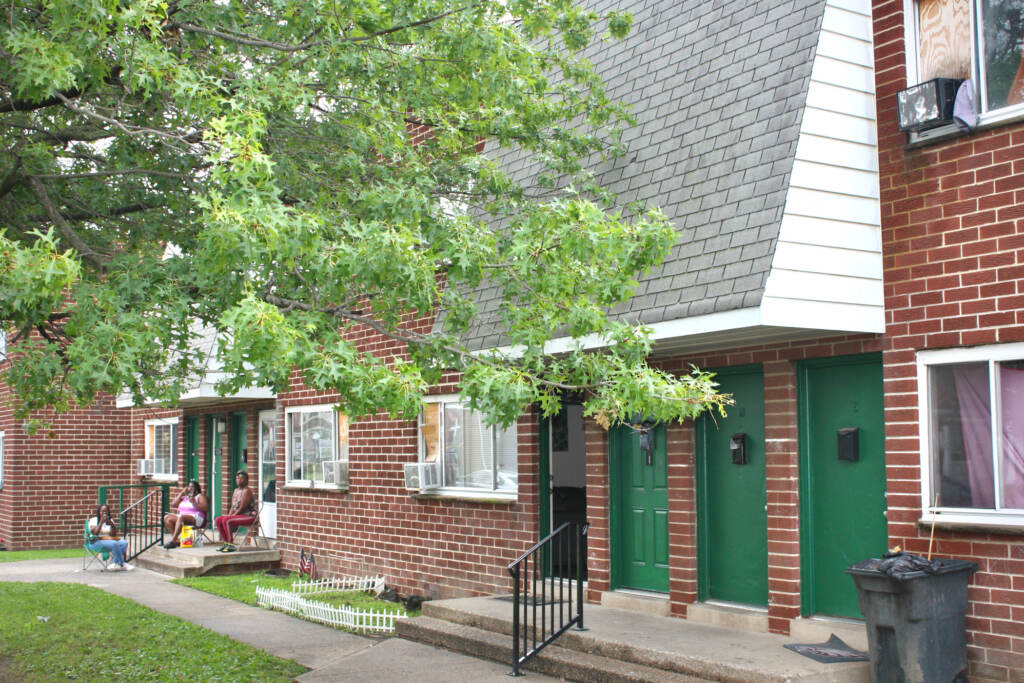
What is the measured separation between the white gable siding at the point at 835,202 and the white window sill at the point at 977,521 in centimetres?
148

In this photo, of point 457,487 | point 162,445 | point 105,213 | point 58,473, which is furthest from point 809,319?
point 58,473

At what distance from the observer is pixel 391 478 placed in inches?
565

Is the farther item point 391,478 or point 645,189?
point 391,478

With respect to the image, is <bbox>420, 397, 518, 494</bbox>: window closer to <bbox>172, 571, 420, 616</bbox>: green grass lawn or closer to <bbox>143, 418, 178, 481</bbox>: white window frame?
<bbox>172, 571, 420, 616</bbox>: green grass lawn

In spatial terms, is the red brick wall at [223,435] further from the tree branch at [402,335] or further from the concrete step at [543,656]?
the tree branch at [402,335]

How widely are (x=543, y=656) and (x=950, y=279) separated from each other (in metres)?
4.43

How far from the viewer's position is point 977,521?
7555 millimetres

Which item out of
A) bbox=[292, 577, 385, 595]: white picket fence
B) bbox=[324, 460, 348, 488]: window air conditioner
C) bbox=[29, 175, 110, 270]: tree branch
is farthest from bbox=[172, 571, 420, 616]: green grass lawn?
bbox=[29, 175, 110, 270]: tree branch

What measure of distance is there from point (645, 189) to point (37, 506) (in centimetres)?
1905

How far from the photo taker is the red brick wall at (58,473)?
23.6 metres

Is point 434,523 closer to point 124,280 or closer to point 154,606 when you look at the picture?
point 154,606

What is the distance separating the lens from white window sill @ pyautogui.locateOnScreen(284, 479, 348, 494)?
51.2 feet

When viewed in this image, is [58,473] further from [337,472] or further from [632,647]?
[632,647]

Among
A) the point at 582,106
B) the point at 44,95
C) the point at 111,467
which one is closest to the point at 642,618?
the point at 582,106
